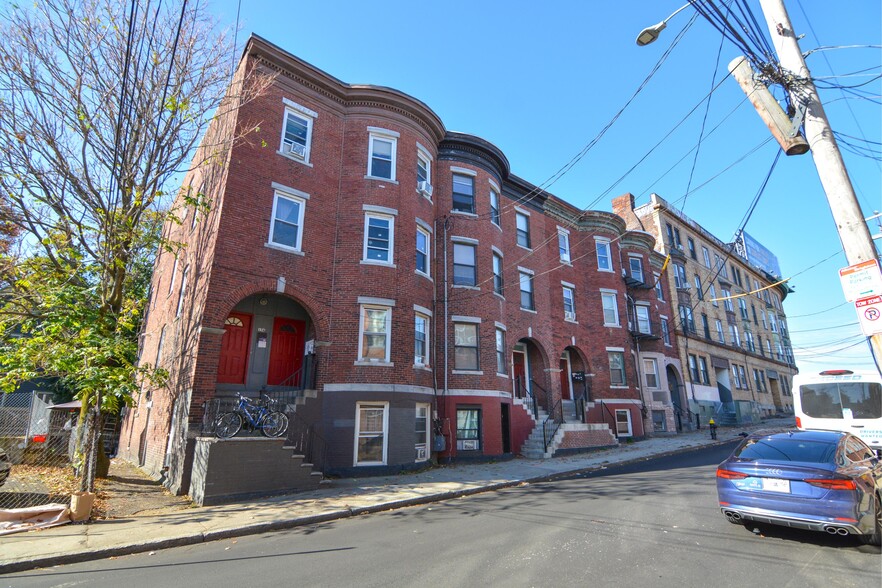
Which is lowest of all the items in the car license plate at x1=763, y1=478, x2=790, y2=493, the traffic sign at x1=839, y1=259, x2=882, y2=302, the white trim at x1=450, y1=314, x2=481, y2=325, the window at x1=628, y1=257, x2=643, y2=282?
the car license plate at x1=763, y1=478, x2=790, y2=493

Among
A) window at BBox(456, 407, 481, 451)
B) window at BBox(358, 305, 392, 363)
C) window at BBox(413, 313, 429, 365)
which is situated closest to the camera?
window at BBox(358, 305, 392, 363)

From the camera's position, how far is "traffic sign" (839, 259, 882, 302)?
16.4ft

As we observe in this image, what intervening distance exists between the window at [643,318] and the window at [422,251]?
16.4 m

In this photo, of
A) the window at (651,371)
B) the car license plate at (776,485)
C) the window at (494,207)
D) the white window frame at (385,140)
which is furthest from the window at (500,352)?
the window at (651,371)

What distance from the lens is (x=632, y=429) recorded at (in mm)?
23344

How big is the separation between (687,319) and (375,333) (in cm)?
2670

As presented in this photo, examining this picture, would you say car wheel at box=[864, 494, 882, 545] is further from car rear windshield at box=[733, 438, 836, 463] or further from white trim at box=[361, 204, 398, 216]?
white trim at box=[361, 204, 398, 216]

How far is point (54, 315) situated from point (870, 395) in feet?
65.9

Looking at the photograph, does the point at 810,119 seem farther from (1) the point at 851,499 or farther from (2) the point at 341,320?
(2) the point at 341,320

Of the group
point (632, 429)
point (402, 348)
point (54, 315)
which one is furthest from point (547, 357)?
point (54, 315)

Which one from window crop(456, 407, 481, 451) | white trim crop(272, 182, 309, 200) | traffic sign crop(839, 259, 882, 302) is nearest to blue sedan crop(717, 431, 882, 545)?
traffic sign crop(839, 259, 882, 302)

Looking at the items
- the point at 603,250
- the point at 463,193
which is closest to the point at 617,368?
the point at 603,250

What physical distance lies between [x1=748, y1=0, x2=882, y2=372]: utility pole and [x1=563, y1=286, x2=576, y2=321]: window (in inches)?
681

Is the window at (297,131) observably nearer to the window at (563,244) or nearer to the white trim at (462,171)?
the white trim at (462,171)
